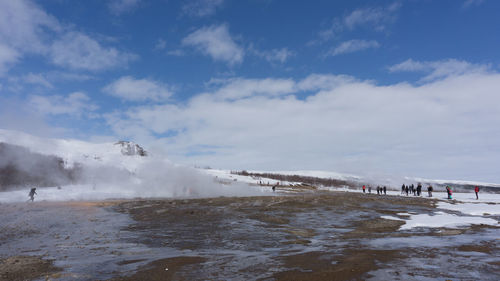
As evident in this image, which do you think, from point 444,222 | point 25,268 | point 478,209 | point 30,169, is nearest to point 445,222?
point 444,222

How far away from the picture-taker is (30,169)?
4441 cm

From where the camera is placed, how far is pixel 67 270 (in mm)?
6309

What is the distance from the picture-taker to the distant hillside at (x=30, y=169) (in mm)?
40612

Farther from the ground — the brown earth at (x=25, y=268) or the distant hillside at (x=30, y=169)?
the distant hillside at (x=30, y=169)

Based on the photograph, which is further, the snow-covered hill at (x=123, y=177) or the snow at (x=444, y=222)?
the snow-covered hill at (x=123, y=177)

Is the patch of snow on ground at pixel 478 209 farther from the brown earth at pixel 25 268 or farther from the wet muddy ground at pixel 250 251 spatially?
the brown earth at pixel 25 268

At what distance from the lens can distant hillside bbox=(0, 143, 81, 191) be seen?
4061cm

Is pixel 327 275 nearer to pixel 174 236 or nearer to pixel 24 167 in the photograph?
pixel 174 236

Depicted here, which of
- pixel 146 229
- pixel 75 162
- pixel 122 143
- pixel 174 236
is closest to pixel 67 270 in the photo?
pixel 174 236

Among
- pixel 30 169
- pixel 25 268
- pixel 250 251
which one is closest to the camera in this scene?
pixel 25 268

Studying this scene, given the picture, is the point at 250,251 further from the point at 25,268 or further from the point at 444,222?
the point at 444,222

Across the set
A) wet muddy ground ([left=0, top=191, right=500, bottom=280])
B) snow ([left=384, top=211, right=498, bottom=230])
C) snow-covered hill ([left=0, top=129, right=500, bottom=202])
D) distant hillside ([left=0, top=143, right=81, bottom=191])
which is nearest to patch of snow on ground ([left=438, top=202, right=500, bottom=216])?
snow ([left=384, top=211, right=498, bottom=230])

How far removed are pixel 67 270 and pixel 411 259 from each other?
756 cm

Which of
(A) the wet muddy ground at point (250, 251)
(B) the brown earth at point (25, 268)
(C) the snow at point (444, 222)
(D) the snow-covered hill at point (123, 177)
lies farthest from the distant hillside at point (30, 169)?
(C) the snow at point (444, 222)
